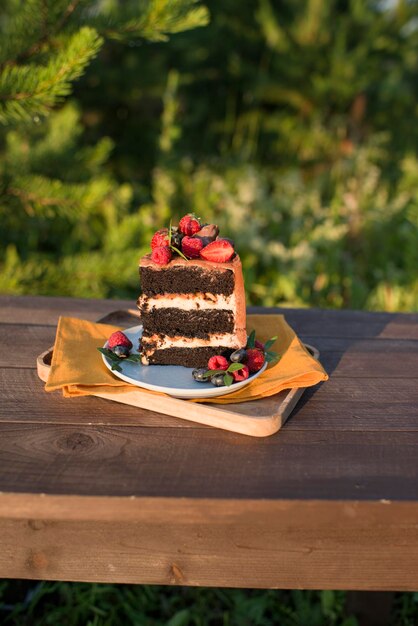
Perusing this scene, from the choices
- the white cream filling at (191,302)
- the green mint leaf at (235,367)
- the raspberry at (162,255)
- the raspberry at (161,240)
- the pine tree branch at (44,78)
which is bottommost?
the green mint leaf at (235,367)

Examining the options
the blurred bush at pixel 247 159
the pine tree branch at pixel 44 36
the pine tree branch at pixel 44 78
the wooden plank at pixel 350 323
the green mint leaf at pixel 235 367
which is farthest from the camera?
the blurred bush at pixel 247 159

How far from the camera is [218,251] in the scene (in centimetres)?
153

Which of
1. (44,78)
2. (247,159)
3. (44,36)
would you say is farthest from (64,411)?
(247,159)

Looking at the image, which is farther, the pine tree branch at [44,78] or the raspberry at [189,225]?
the pine tree branch at [44,78]

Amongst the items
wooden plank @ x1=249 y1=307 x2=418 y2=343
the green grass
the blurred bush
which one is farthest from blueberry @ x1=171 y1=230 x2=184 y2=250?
the blurred bush

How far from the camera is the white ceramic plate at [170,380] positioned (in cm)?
141

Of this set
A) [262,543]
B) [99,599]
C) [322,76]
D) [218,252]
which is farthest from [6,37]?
[322,76]

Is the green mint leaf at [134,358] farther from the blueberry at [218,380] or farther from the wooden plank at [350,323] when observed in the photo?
the wooden plank at [350,323]

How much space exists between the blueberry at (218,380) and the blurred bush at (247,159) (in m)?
1.63

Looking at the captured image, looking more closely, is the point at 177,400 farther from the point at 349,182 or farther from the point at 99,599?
the point at 349,182

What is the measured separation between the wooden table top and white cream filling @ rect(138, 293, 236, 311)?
288mm

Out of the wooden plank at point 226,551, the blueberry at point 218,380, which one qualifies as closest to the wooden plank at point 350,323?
the blueberry at point 218,380

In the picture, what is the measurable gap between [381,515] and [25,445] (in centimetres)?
66

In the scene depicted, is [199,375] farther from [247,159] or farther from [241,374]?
[247,159]
